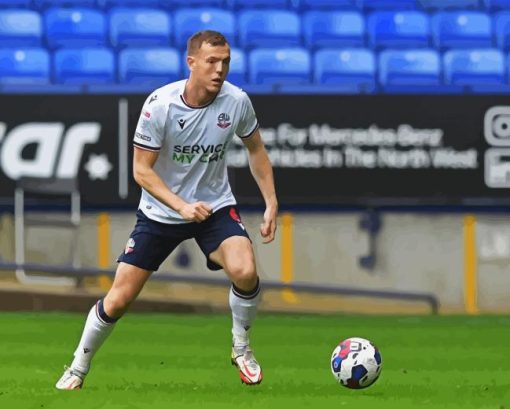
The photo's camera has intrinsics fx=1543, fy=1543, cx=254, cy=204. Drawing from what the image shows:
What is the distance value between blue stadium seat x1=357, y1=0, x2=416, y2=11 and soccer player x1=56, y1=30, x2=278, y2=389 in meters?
10.8

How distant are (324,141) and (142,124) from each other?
8.22 meters

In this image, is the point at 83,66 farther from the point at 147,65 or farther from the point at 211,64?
the point at 211,64

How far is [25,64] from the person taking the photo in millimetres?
17344

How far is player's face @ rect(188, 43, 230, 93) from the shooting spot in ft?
26.9

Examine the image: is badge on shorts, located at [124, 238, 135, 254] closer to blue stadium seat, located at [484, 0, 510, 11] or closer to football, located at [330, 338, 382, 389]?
football, located at [330, 338, 382, 389]

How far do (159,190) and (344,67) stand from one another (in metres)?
9.71

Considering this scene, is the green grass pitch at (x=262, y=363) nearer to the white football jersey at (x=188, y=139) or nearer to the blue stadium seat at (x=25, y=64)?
the white football jersey at (x=188, y=139)

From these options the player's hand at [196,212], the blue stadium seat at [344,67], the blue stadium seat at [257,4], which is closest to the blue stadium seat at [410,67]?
the blue stadium seat at [344,67]

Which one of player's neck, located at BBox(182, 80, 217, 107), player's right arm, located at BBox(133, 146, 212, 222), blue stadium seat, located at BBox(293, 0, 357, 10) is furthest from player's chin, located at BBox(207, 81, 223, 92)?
blue stadium seat, located at BBox(293, 0, 357, 10)

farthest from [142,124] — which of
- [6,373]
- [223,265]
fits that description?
[6,373]

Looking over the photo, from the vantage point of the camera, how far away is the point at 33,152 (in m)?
16.3

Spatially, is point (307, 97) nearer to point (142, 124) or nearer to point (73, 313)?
point (73, 313)

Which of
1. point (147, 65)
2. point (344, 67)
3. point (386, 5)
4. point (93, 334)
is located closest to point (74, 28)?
point (147, 65)

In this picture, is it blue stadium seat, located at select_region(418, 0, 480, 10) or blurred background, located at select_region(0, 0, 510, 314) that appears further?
blue stadium seat, located at select_region(418, 0, 480, 10)
